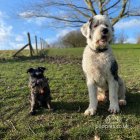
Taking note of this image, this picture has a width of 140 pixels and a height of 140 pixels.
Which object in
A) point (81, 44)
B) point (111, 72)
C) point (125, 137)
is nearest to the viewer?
point (125, 137)

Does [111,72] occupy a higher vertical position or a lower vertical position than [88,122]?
higher

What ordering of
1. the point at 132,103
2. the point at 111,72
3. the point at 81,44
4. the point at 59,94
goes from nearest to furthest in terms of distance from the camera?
the point at 111,72
the point at 132,103
the point at 59,94
the point at 81,44

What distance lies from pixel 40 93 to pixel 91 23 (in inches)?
67.8

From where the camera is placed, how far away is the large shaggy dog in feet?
22.9

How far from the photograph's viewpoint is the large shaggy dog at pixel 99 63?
699 cm

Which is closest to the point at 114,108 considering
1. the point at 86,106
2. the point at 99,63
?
the point at 86,106

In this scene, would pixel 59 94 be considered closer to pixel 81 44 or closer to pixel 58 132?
pixel 58 132

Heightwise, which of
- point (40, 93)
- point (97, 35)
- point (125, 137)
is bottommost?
point (125, 137)

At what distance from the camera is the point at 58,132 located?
243 inches

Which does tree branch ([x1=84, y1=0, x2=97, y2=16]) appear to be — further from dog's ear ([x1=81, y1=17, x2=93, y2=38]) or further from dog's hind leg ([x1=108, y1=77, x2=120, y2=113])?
dog's hind leg ([x1=108, y1=77, x2=120, y2=113])

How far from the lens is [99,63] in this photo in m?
7.10

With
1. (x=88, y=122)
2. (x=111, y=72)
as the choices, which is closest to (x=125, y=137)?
(x=88, y=122)

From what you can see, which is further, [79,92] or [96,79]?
[79,92]

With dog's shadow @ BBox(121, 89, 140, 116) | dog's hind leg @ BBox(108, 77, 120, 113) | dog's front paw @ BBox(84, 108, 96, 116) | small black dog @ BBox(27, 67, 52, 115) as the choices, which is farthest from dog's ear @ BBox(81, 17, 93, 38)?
→ dog's shadow @ BBox(121, 89, 140, 116)
